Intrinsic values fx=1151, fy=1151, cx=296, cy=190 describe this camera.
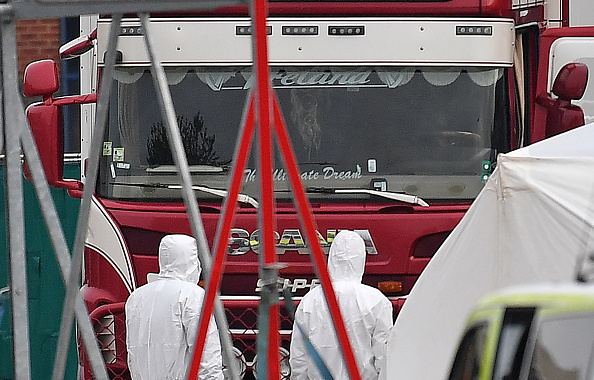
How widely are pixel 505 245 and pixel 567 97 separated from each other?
227 centimetres

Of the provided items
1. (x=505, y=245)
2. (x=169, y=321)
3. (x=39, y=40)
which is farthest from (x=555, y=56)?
(x=39, y=40)

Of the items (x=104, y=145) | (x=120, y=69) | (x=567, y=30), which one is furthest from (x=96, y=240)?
(x=567, y=30)

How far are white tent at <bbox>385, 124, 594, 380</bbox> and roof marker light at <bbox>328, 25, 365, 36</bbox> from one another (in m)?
2.27

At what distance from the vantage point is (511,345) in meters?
2.49

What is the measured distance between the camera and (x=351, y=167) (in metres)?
6.70

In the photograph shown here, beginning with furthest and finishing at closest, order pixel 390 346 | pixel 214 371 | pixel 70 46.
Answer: pixel 70 46 < pixel 214 371 < pixel 390 346

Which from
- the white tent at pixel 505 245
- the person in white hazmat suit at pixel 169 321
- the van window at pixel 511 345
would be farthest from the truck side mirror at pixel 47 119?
the van window at pixel 511 345

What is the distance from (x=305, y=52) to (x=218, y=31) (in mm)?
523

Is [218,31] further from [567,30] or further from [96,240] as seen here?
[567,30]

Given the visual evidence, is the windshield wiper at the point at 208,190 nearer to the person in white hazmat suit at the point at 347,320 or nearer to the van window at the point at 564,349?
the person in white hazmat suit at the point at 347,320

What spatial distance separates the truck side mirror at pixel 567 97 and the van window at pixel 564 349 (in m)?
4.01

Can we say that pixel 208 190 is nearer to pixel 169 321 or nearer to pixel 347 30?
pixel 169 321

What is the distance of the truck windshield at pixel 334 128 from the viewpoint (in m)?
6.71

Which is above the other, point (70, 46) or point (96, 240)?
point (70, 46)
